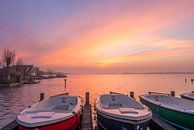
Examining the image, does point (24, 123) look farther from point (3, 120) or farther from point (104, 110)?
point (3, 120)

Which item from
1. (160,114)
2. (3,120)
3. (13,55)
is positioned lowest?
(3,120)

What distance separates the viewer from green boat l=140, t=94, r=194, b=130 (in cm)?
1325

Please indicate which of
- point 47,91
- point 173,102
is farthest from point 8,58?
point 173,102

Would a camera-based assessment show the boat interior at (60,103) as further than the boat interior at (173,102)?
Yes

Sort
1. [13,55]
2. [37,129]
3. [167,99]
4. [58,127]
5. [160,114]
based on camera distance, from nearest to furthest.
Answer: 1. [37,129]
2. [58,127]
3. [160,114]
4. [167,99]
5. [13,55]

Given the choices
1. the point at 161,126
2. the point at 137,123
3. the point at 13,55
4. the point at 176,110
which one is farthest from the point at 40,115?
the point at 13,55

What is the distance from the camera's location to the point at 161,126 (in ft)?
44.5

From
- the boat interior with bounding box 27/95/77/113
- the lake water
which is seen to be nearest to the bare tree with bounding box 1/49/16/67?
the lake water

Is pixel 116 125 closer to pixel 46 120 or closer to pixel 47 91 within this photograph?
pixel 46 120

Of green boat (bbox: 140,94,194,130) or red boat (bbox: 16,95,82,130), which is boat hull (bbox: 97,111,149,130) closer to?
red boat (bbox: 16,95,82,130)

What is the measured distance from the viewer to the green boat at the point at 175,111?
13245 mm

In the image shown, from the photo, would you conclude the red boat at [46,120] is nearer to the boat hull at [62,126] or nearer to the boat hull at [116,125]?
the boat hull at [62,126]

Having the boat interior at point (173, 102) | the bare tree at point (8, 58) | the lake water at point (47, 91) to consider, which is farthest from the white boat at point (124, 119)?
the bare tree at point (8, 58)

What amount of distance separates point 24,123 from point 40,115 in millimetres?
1329
